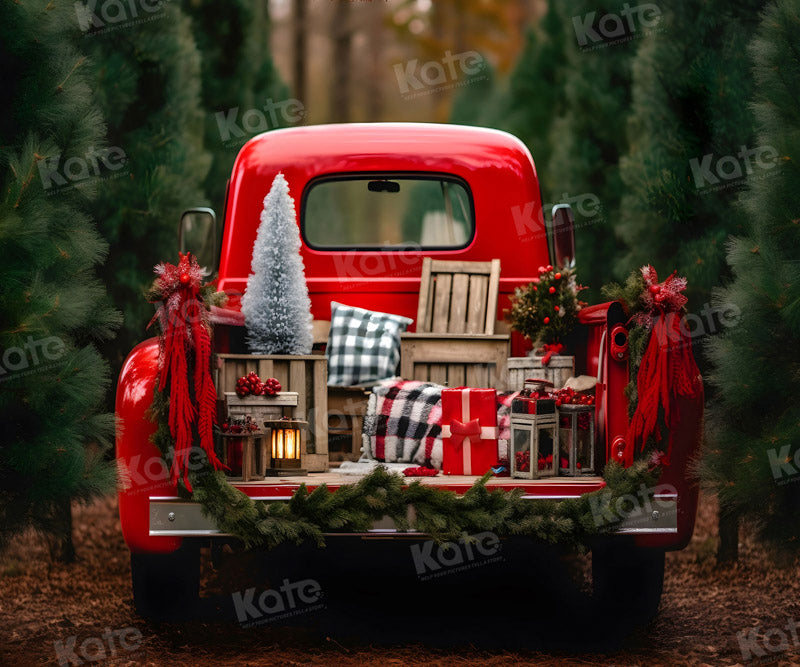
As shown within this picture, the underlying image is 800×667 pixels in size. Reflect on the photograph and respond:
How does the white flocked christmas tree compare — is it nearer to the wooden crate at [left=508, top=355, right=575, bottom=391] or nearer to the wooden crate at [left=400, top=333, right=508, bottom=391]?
the wooden crate at [left=400, top=333, right=508, bottom=391]

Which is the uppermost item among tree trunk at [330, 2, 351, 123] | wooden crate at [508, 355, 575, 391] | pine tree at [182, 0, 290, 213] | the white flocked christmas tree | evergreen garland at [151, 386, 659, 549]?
tree trunk at [330, 2, 351, 123]

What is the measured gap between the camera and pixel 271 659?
441 centimetres

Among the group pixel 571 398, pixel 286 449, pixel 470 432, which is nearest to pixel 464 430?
pixel 470 432

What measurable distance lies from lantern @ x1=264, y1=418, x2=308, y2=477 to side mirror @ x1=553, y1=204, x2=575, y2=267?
2.30 m

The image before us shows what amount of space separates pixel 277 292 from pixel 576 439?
168cm

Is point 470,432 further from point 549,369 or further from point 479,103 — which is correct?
point 479,103

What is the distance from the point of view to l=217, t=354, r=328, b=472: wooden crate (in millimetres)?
4613

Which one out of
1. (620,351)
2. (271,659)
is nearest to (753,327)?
(620,351)

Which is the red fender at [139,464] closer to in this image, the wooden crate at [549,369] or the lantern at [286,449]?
the lantern at [286,449]

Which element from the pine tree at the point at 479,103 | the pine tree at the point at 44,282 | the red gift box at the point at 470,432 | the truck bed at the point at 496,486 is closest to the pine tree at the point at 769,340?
the truck bed at the point at 496,486

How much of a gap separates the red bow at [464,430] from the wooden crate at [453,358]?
79 cm

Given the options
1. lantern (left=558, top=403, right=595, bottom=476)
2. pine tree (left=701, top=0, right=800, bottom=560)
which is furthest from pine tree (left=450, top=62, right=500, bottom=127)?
lantern (left=558, top=403, right=595, bottom=476)

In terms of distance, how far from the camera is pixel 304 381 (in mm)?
4695

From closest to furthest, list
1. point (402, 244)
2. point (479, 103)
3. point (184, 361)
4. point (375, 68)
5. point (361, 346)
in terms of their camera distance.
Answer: point (184, 361) → point (361, 346) → point (402, 244) → point (479, 103) → point (375, 68)
